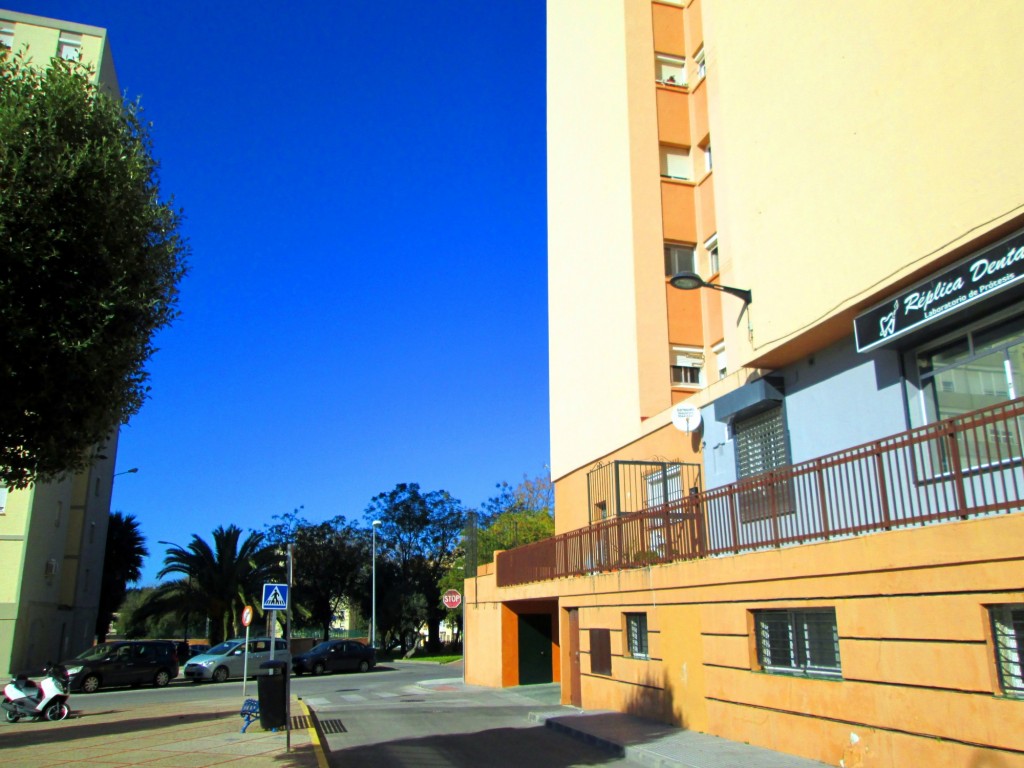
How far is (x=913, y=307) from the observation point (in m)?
10.9

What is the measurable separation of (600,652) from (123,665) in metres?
20.0

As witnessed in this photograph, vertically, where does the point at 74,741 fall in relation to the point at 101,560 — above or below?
below

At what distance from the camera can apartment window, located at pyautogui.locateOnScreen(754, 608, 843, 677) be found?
10.5 metres

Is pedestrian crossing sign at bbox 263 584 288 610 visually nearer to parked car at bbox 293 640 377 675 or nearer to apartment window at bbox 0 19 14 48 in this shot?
parked car at bbox 293 640 377 675

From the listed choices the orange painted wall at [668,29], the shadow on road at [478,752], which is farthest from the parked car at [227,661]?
the orange painted wall at [668,29]

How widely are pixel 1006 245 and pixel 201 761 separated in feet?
38.2

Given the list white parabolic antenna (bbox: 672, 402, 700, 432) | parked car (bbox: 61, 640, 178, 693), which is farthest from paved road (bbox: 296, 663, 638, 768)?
parked car (bbox: 61, 640, 178, 693)

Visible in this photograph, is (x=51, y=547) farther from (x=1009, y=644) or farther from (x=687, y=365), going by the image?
(x=1009, y=644)

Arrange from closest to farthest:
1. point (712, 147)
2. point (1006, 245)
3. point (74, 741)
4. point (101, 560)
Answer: point (1006, 245) < point (74, 741) < point (712, 147) < point (101, 560)

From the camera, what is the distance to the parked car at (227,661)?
31859mm

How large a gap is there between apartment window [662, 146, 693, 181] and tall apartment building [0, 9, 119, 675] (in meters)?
17.5

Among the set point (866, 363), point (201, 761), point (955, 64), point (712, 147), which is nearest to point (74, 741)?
point (201, 761)

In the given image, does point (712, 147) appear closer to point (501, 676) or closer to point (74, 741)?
point (501, 676)

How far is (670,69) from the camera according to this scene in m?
23.7
